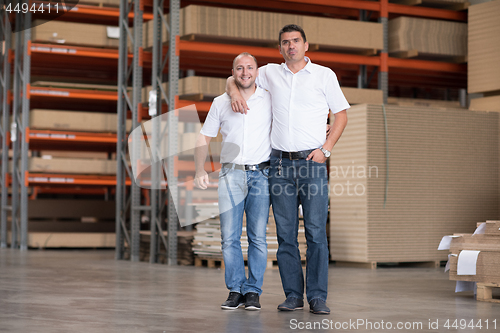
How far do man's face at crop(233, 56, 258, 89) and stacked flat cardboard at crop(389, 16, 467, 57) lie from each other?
20.1ft

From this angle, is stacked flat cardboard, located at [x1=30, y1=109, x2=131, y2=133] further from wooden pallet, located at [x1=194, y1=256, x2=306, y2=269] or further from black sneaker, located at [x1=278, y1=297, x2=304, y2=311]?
black sneaker, located at [x1=278, y1=297, x2=304, y2=311]

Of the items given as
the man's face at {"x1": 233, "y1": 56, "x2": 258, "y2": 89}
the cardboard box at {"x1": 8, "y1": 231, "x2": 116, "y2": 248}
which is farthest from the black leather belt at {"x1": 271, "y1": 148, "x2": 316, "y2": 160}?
the cardboard box at {"x1": 8, "y1": 231, "x2": 116, "y2": 248}

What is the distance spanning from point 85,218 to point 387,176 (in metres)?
7.47

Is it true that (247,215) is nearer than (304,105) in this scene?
No

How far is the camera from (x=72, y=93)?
12.4 metres

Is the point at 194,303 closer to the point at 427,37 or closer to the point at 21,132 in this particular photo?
the point at 427,37

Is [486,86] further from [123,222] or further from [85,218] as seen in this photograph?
[85,218]

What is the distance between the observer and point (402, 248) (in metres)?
8.73

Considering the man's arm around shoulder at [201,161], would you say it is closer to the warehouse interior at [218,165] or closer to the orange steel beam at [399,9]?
the warehouse interior at [218,165]

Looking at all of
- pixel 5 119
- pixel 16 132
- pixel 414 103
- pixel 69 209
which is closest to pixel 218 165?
pixel 414 103

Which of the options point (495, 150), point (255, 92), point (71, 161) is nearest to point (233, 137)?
point (255, 92)

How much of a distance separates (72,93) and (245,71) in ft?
27.5

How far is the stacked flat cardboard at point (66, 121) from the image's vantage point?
12219 mm

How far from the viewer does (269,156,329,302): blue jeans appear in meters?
4.49
